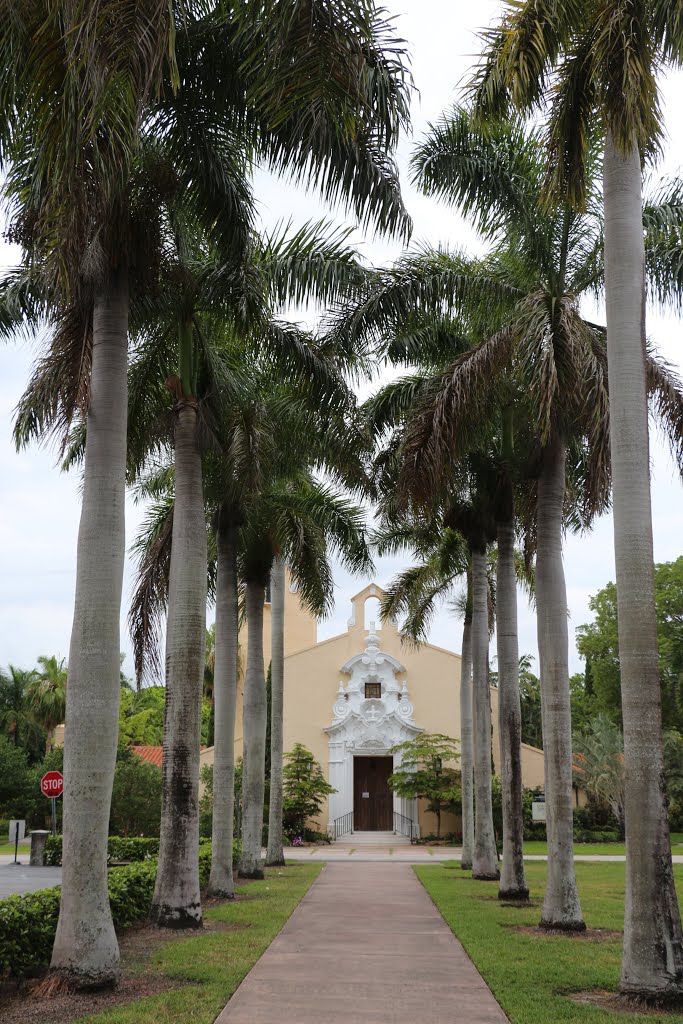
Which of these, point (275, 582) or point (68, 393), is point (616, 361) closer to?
point (68, 393)

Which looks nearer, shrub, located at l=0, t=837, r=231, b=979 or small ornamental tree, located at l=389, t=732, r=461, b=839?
shrub, located at l=0, t=837, r=231, b=979

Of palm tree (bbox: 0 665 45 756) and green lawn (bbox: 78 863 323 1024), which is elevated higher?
palm tree (bbox: 0 665 45 756)

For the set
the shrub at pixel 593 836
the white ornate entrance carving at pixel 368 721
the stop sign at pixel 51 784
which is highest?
the white ornate entrance carving at pixel 368 721

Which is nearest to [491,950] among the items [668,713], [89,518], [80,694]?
[80,694]

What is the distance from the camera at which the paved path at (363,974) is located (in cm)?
880

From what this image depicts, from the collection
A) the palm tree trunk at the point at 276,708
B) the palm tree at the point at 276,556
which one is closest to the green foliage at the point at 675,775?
the palm tree trunk at the point at 276,708

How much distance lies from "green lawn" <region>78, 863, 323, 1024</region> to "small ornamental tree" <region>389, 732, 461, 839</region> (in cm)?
A: 2048

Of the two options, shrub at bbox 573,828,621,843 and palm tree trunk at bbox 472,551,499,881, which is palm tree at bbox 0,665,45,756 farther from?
palm tree trunk at bbox 472,551,499,881

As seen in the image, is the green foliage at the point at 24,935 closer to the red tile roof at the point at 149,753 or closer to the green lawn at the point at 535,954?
→ the green lawn at the point at 535,954

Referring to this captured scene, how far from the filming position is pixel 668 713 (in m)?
48.3

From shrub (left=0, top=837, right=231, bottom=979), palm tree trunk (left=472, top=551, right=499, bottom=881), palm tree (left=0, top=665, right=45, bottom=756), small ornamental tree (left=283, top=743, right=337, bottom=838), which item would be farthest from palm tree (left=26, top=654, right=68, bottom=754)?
shrub (left=0, top=837, right=231, bottom=979)

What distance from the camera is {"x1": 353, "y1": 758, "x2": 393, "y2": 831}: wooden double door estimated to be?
44.0 meters

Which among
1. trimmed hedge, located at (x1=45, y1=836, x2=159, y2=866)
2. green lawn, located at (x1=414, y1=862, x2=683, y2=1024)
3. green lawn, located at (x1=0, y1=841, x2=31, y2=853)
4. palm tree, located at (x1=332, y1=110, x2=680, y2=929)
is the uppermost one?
palm tree, located at (x1=332, y1=110, x2=680, y2=929)

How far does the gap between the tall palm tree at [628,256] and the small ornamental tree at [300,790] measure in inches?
1163
